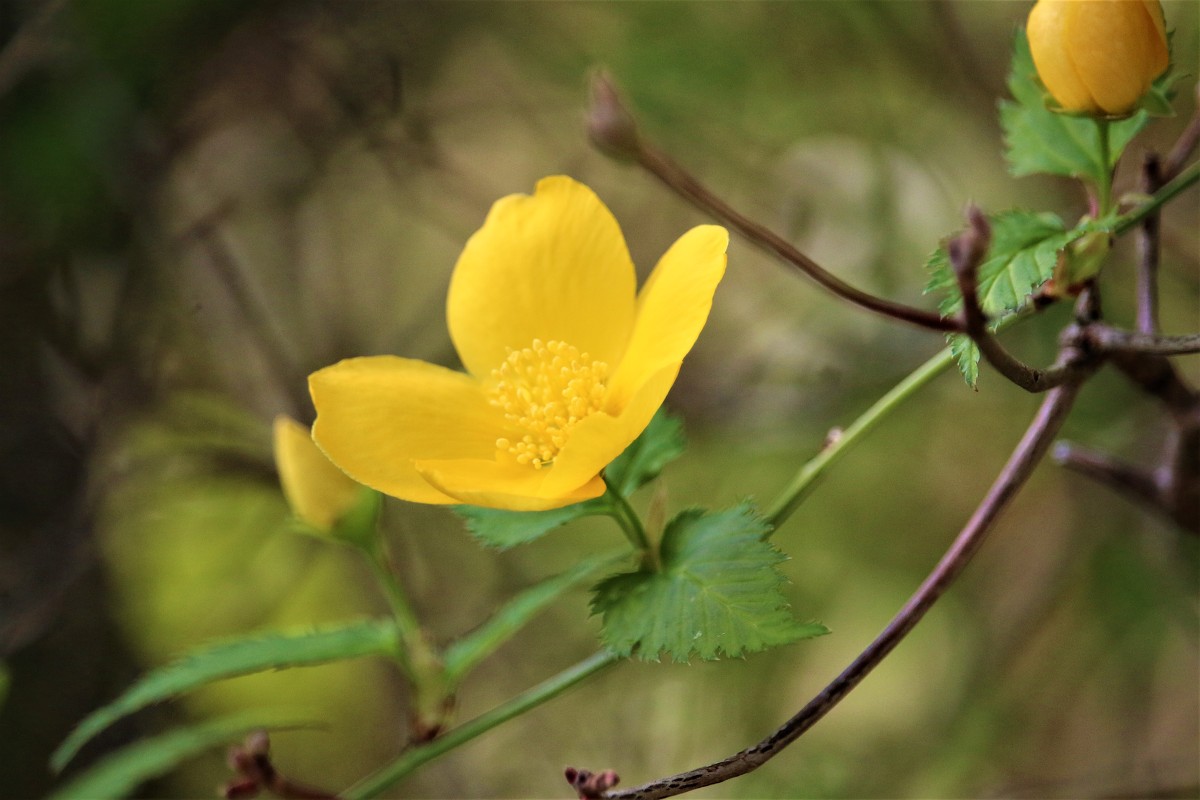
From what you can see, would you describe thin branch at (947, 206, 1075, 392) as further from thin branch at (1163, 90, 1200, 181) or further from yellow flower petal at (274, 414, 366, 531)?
yellow flower petal at (274, 414, 366, 531)

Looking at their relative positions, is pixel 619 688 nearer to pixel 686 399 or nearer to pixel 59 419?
pixel 686 399

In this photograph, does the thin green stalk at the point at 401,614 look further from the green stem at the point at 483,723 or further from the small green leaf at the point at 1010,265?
the small green leaf at the point at 1010,265

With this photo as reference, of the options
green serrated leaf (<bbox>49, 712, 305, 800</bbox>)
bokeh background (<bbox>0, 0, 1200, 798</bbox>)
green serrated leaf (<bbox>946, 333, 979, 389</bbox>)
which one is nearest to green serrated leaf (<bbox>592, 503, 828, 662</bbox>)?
green serrated leaf (<bbox>946, 333, 979, 389</bbox>)

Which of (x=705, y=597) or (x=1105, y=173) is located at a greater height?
(x=1105, y=173)

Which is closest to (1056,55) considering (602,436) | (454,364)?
(602,436)

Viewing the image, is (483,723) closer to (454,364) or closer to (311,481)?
(311,481)

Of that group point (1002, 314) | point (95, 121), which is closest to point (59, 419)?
point (95, 121)
